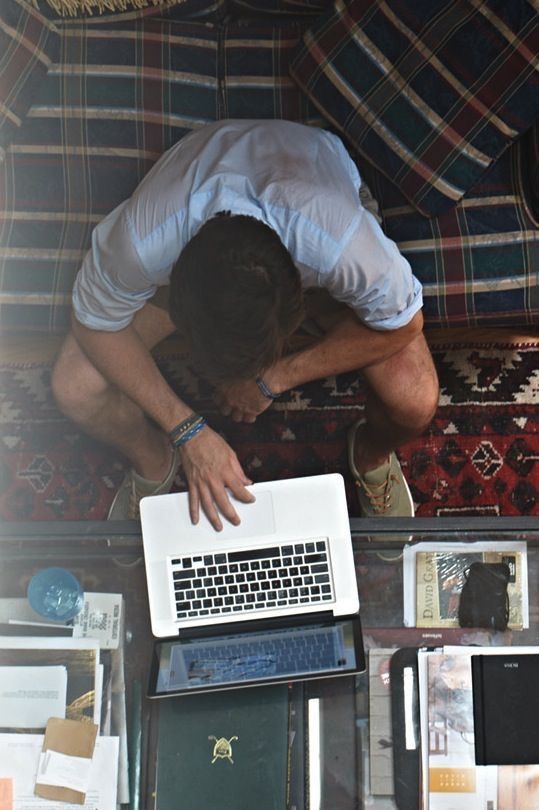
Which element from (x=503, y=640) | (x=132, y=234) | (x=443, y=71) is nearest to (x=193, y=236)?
(x=132, y=234)

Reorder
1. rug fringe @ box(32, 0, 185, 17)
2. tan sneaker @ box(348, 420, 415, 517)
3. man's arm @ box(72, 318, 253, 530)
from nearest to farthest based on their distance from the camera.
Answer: man's arm @ box(72, 318, 253, 530) → rug fringe @ box(32, 0, 185, 17) → tan sneaker @ box(348, 420, 415, 517)

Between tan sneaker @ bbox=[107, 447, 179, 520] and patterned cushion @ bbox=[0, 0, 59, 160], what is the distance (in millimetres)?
708

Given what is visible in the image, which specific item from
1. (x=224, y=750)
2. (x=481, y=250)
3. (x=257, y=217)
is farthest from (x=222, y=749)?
(x=481, y=250)

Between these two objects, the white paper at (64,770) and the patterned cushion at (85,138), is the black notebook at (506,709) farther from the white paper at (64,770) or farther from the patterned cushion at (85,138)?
the patterned cushion at (85,138)

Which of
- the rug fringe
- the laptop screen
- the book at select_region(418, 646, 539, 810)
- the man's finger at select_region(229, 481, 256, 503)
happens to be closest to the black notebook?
the book at select_region(418, 646, 539, 810)

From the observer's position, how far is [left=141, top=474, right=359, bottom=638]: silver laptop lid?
1.44m

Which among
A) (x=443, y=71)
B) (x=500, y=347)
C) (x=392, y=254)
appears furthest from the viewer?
(x=500, y=347)

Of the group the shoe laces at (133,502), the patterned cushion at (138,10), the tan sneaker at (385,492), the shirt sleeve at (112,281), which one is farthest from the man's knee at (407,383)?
the patterned cushion at (138,10)

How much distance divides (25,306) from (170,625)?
2.36 feet

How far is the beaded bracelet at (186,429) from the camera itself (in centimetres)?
164

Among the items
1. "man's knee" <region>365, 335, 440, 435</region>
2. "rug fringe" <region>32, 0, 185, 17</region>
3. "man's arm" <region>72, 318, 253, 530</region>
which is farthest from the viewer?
"rug fringe" <region>32, 0, 185, 17</region>

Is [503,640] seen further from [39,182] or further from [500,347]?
[39,182]

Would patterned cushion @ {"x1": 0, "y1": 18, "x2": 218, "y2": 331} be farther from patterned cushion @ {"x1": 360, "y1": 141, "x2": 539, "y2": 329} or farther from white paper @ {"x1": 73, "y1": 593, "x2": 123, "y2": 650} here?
white paper @ {"x1": 73, "y1": 593, "x2": 123, "y2": 650}

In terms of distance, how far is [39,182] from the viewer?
72.5 inches
